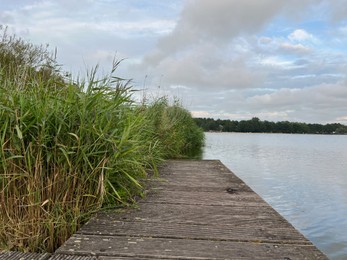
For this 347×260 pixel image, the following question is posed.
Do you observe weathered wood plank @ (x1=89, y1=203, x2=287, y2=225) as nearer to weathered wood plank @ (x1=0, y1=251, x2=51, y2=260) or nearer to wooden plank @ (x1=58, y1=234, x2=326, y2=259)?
wooden plank @ (x1=58, y1=234, x2=326, y2=259)

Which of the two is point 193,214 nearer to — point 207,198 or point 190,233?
point 190,233

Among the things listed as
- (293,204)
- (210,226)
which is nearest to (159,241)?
(210,226)

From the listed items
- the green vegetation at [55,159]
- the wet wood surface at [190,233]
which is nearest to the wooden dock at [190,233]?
the wet wood surface at [190,233]

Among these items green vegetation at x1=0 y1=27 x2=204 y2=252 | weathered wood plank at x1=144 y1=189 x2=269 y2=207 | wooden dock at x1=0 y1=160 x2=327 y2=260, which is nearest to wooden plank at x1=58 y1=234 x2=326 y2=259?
wooden dock at x1=0 y1=160 x2=327 y2=260

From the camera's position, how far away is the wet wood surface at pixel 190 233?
5.06 feet

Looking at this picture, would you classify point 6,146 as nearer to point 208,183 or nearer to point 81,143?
point 81,143

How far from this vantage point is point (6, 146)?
201cm

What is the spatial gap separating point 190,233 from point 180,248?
0.78 feet

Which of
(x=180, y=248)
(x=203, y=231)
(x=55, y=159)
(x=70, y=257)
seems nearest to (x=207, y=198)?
(x=203, y=231)

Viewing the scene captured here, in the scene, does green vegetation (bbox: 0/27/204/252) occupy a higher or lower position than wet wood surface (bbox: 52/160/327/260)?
higher

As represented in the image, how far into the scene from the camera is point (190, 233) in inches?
Result: 71.9

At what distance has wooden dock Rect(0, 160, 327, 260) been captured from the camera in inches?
60.5

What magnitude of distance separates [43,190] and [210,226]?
1102 mm

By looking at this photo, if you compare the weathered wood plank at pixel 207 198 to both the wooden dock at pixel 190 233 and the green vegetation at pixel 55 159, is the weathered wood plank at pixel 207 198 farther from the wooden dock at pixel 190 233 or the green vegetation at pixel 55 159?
the green vegetation at pixel 55 159
